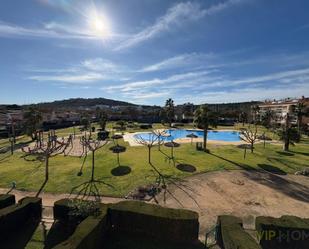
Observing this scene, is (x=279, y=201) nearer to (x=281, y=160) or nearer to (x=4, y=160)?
(x=281, y=160)

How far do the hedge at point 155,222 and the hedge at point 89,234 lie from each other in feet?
3.14

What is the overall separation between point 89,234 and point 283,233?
36.5ft

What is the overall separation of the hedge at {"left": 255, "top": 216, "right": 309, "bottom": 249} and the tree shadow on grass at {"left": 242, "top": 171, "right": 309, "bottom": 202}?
8646 millimetres

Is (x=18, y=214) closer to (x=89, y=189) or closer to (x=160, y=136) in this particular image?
(x=89, y=189)

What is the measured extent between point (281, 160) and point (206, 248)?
25.1 metres

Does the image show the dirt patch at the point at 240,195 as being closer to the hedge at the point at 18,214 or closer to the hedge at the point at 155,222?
the hedge at the point at 155,222

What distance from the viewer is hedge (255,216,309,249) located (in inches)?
547

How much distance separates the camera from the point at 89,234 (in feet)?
41.9

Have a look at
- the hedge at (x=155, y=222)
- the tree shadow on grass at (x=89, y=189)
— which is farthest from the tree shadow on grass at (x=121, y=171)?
the hedge at (x=155, y=222)

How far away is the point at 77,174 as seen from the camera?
2730cm

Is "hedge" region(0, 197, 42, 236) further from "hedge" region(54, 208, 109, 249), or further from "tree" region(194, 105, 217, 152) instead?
"tree" region(194, 105, 217, 152)

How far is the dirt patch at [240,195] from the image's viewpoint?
63.0 feet

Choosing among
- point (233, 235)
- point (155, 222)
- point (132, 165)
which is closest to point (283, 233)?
point (233, 235)

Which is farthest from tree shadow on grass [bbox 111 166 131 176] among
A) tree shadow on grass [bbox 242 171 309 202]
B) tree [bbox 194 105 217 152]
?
tree [bbox 194 105 217 152]
